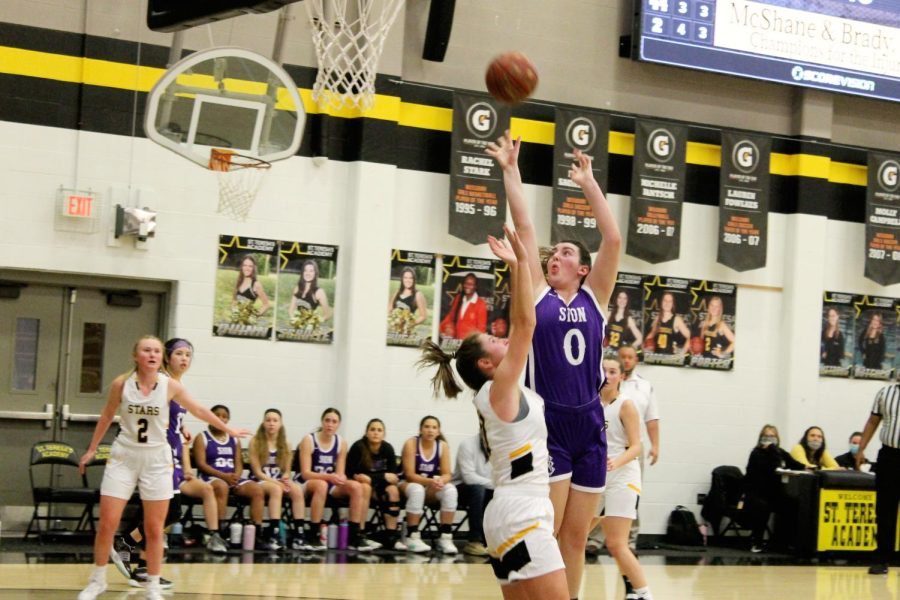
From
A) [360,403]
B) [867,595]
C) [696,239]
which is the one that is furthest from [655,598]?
[696,239]

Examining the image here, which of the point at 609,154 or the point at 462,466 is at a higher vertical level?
the point at 609,154

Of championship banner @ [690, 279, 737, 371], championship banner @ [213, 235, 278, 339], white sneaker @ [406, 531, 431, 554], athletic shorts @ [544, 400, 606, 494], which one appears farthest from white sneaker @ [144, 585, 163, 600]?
championship banner @ [690, 279, 737, 371]

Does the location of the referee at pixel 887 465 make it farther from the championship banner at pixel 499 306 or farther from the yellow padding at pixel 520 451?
the yellow padding at pixel 520 451

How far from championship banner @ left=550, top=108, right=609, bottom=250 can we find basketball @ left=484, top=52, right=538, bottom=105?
24.4ft

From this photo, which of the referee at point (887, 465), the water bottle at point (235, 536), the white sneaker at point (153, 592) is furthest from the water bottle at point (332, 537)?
the referee at point (887, 465)

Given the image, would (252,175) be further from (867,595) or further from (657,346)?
(867,595)

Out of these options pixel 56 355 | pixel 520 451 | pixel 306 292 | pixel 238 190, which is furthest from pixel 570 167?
pixel 520 451

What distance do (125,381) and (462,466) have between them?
494 centimetres

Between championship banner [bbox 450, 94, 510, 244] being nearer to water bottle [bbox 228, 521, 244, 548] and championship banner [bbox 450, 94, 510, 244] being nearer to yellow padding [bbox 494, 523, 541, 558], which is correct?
water bottle [bbox 228, 521, 244, 548]

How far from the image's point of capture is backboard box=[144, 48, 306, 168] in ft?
33.1

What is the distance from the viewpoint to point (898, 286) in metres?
15.4

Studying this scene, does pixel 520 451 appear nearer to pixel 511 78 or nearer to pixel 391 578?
pixel 511 78

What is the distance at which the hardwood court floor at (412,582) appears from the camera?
8.63m

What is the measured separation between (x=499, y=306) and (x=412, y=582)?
4.30 meters
